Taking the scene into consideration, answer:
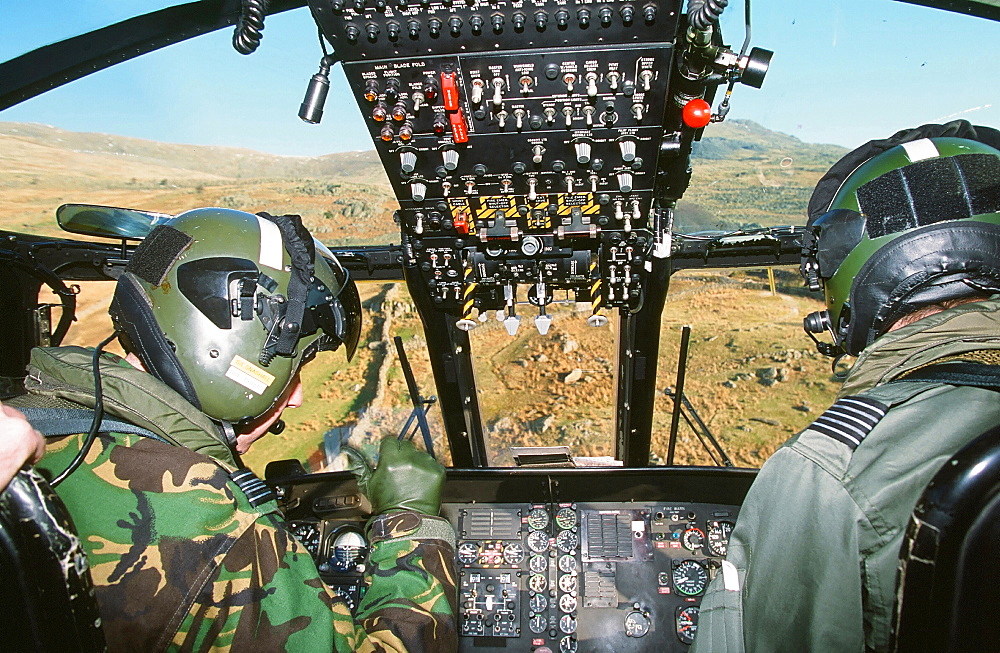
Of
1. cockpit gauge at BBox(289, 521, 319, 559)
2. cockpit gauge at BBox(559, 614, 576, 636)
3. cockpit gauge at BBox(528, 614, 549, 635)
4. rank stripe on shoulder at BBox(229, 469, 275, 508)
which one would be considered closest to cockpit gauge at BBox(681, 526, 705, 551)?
cockpit gauge at BBox(559, 614, 576, 636)

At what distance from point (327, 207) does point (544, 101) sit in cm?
217

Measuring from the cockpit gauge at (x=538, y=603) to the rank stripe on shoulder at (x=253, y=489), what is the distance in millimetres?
1593

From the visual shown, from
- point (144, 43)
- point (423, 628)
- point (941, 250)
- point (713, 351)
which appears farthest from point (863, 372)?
point (713, 351)

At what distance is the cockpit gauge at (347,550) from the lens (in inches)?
97.6

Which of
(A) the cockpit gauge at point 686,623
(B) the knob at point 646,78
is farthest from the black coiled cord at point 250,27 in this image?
(A) the cockpit gauge at point 686,623

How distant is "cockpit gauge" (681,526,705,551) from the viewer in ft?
8.27

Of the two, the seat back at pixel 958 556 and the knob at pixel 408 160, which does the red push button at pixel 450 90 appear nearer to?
the knob at pixel 408 160

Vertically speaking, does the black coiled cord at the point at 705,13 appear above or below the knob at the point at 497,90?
above

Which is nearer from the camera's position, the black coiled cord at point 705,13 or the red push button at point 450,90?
the black coiled cord at point 705,13

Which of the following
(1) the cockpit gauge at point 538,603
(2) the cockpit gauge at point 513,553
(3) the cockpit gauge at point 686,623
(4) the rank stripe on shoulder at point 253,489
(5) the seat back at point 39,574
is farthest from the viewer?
(2) the cockpit gauge at point 513,553

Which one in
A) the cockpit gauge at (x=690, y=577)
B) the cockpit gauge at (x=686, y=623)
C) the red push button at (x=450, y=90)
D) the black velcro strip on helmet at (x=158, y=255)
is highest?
the red push button at (x=450, y=90)

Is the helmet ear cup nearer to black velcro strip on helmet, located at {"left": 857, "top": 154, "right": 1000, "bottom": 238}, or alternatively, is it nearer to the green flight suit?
the green flight suit

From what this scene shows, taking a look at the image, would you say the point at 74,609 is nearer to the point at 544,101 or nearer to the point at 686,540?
the point at 544,101

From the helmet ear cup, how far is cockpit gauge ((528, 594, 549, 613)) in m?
1.80
